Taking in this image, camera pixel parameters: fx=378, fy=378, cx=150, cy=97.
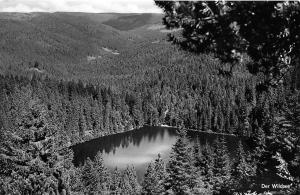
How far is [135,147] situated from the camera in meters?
128

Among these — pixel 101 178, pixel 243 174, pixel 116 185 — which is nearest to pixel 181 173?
pixel 243 174

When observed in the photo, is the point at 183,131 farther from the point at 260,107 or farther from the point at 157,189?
the point at 260,107

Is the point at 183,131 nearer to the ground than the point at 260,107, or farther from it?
farther from it

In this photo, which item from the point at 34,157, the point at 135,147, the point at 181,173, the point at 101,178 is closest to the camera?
the point at 34,157

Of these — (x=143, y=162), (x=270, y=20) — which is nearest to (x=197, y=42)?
(x=270, y=20)

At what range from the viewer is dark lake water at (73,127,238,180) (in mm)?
106812

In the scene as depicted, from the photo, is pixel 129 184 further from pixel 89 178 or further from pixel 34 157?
pixel 34 157

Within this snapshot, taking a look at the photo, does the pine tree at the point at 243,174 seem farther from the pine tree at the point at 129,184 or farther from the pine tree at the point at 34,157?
the pine tree at the point at 129,184

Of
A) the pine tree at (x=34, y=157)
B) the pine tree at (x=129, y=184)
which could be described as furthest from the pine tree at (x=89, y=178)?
the pine tree at (x=34, y=157)

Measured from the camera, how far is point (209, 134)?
15438 centimetres

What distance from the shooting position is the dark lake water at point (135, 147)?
107m

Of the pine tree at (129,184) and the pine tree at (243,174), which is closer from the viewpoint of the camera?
the pine tree at (243,174)

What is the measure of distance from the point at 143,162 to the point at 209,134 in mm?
55438

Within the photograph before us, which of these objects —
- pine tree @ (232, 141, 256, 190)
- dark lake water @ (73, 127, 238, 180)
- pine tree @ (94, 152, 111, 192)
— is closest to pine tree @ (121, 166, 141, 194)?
pine tree @ (94, 152, 111, 192)
